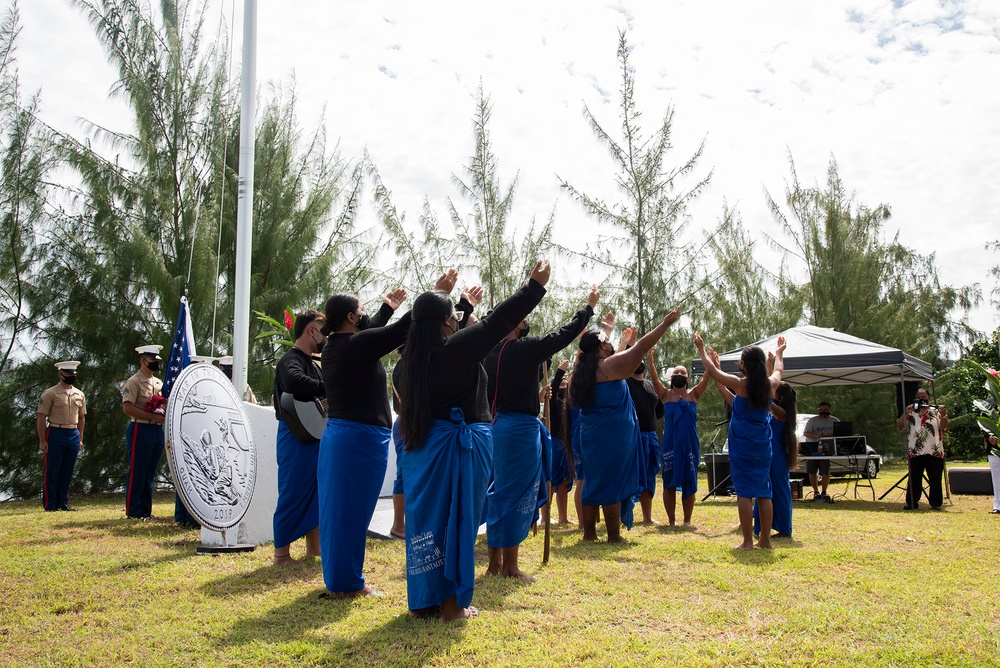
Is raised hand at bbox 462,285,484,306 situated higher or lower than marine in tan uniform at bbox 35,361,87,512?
higher

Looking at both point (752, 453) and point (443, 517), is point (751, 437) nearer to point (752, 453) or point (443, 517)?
point (752, 453)

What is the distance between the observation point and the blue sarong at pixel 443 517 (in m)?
4.09

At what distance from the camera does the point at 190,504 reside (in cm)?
584

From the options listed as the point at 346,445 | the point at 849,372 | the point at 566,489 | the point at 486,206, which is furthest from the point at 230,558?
the point at 486,206

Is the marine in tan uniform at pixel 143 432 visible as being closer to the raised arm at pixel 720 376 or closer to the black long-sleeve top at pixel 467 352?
the black long-sleeve top at pixel 467 352

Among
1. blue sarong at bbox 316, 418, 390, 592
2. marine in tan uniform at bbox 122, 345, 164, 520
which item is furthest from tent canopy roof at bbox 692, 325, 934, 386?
blue sarong at bbox 316, 418, 390, 592

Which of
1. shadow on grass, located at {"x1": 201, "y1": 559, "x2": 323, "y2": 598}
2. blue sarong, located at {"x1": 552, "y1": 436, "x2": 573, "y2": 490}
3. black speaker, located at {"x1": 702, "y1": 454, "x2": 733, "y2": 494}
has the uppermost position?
blue sarong, located at {"x1": 552, "y1": 436, "x2": 573, "y2": 490}

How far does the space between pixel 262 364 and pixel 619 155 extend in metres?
9.58

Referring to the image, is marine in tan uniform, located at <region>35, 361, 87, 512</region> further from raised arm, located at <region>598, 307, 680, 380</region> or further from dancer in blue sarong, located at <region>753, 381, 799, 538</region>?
dancer in blue sarong, located at <region>753, 381, 799, 538</region>

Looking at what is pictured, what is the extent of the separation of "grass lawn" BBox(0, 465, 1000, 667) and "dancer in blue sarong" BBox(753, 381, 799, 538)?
47 cm

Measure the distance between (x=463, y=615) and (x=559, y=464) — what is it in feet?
14.6

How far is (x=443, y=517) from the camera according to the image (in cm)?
415

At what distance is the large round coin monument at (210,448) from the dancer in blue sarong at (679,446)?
4333 millimetres

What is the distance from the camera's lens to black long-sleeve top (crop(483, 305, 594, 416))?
555 cm
